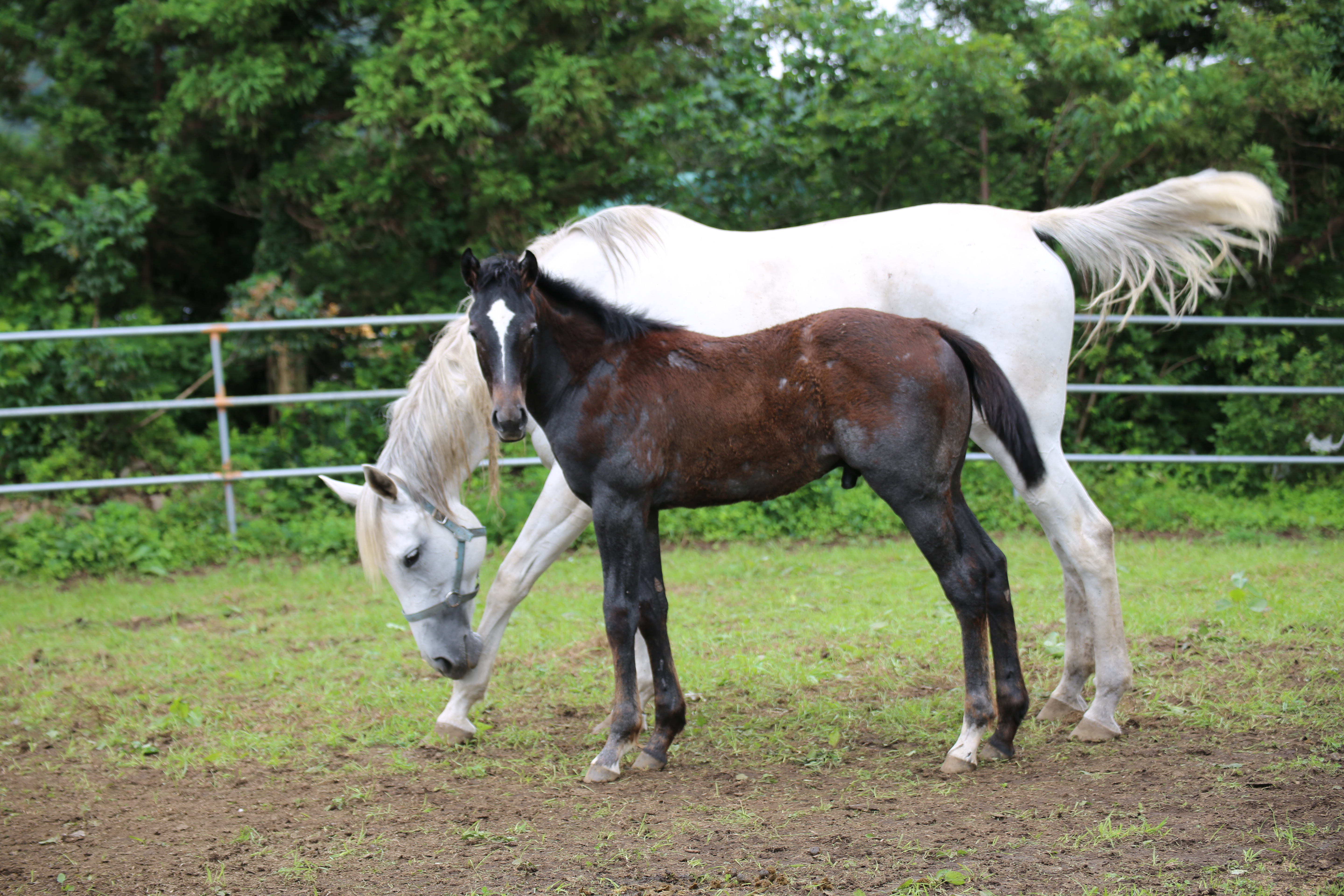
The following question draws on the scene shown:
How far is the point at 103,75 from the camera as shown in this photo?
30.0ft

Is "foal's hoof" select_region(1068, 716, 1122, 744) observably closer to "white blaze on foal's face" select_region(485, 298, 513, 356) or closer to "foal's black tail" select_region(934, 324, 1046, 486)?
"foal's black tail" select_region(934, 324, 1046, 486)

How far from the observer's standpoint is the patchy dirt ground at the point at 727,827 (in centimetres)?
266

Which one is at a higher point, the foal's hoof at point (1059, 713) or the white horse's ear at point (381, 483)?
the white horse's ear at point (381, 483)

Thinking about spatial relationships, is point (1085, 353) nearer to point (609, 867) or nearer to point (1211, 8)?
point (1211, 8)

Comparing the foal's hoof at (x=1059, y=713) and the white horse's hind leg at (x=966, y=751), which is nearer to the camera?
the white horse's hind leg at (x=966, y=751)

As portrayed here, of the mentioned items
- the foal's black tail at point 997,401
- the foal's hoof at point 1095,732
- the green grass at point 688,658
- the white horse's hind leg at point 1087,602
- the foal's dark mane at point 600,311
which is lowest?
the green grass at point 688,658

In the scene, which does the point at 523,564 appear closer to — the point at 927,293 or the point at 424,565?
the point at 424,565

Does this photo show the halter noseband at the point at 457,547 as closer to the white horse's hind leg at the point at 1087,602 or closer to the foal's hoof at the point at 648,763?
the foal's hoof at the point at 648,763

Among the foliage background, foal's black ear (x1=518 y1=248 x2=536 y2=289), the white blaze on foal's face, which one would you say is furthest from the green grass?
foal's black ear (x1=518 y1=248 x2=536 y2=289)

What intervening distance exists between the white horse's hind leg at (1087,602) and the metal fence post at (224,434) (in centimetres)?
579

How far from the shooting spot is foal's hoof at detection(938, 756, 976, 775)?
3420mm

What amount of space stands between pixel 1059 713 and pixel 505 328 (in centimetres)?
262

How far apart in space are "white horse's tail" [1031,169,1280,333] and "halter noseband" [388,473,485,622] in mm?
2753

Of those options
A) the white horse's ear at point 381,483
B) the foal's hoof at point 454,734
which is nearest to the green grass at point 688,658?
the foal's hoof at point 454,734
